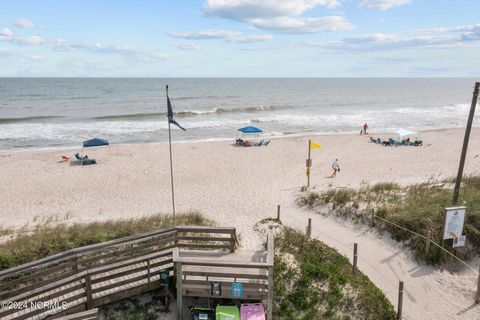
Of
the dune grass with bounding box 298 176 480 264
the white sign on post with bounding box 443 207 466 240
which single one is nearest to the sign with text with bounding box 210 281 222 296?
the dune grass with bounding box 298 176 480 264

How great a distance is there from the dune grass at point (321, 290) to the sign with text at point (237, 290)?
0.97 metres

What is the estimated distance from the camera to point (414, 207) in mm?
12492

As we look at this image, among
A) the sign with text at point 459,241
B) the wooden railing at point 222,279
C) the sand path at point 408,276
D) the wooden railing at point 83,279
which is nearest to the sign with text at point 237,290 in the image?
the wooden railing at point 222,279

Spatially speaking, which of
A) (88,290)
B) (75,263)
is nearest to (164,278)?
(88,290)

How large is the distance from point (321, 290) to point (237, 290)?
2095 mm

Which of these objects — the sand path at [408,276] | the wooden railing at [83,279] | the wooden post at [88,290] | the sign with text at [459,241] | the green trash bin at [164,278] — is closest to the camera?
the wooden railing at [83,279]

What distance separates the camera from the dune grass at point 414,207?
10.8m

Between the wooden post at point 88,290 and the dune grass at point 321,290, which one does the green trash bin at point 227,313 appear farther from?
the wooden post at point 88,290

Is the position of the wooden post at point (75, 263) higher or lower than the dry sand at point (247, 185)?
higher

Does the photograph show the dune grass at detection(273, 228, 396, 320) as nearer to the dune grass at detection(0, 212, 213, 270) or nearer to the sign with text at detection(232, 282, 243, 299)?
the sign with text at detection(232, 282, 243, 299)

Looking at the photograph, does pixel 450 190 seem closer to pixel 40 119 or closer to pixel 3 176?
pixel 3 176

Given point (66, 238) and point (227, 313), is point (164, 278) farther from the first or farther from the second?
point (66, 238)

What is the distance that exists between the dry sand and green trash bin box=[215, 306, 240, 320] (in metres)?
3.69

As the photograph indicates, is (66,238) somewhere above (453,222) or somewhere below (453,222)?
below
